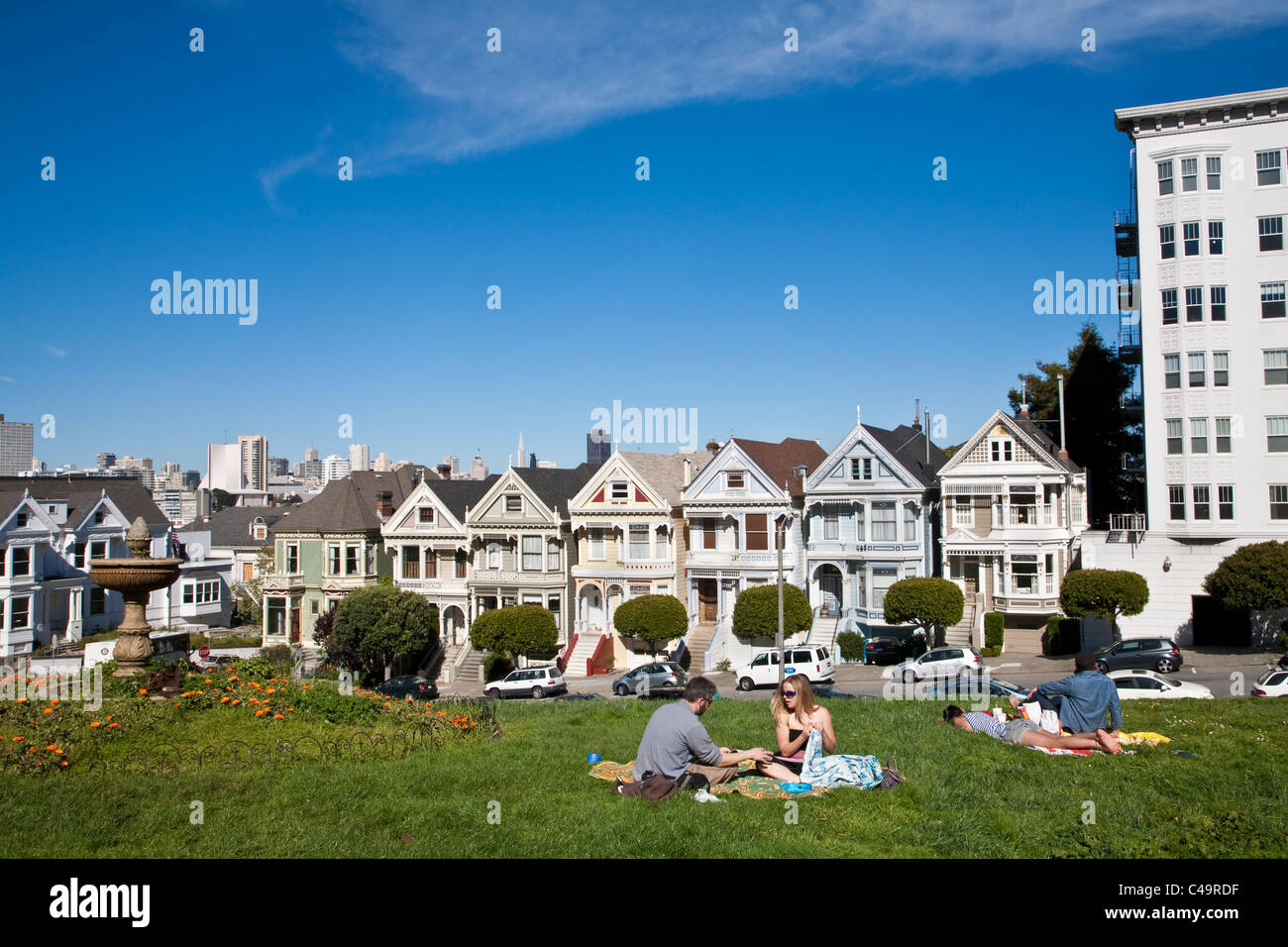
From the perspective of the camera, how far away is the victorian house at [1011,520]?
41906 millimetres

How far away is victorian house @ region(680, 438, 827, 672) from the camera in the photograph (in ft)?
153

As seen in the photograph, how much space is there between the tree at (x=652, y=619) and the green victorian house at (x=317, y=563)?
1653cm

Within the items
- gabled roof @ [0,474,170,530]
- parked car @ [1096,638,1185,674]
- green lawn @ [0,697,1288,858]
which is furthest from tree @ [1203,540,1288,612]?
gabled roof @ [0,474,170,530]

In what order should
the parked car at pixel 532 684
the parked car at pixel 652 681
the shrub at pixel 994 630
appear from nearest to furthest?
the parked car at pixel 652 681 → the parked car at pixel 532 684 → the shrub at pixel 994 630

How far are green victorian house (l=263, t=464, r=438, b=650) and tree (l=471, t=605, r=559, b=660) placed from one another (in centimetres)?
1122

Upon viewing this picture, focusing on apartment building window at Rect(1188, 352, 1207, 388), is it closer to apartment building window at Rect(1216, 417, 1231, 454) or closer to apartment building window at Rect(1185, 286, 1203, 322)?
apartment building window at Rect(1185, 286, 1203, 322)

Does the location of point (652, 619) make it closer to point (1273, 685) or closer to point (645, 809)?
point (1273, 685)

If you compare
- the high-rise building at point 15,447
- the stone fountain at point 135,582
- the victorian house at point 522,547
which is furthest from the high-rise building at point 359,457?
the stone fountain at point 135,582

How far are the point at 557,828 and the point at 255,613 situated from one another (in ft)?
195

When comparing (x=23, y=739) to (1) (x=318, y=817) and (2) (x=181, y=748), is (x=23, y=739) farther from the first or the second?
(1) (x=318, y=817)

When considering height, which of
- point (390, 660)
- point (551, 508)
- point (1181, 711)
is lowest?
point (390, 660)

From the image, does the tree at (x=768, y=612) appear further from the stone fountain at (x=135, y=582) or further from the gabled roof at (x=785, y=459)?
the stone fountain at (x=135, y=582)
